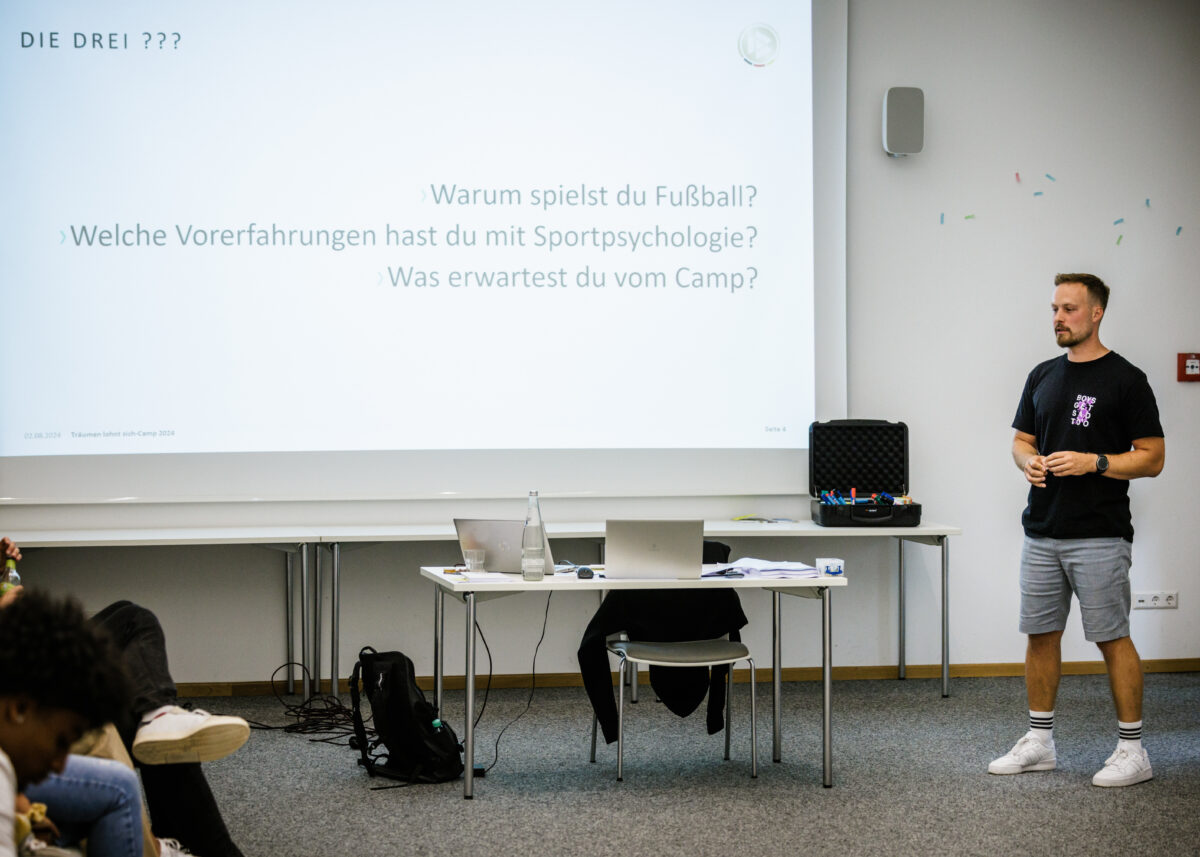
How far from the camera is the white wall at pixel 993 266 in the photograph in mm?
4926

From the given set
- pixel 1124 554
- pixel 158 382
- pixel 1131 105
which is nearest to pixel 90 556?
pixel 158 382

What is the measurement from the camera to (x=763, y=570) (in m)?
3.34

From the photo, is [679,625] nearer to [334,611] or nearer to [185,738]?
[334,611]

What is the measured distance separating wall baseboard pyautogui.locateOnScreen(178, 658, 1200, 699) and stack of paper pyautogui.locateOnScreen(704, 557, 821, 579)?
4.87 feet

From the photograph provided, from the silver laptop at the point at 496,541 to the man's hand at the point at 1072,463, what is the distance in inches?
61.2

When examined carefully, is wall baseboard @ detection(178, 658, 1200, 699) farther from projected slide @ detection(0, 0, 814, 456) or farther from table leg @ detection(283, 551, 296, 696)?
projected slide @ detection(0, 0, 814, 456)

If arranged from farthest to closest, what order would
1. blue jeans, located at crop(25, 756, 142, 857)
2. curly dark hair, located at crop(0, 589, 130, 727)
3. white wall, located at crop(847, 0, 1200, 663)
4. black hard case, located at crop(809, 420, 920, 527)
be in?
1. white wall, located at crop(847, 0, 1200, 663)
2. black hard case, located at crop(809, 420, 920, 527)
3. blue jeans, located at crop(25, 756, 142, 857)
4. curly dark hair, located at crop(0, 589, 130, 727)

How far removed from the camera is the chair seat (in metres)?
3.20

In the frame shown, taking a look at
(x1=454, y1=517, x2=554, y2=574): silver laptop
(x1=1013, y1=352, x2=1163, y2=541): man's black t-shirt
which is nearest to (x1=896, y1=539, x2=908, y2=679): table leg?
(x1=1013, y1=352, x2=1163, y2=541): man's black t-shirt

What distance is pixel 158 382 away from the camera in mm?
4430

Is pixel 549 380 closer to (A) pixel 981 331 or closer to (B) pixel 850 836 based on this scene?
(A) pixel 981 331

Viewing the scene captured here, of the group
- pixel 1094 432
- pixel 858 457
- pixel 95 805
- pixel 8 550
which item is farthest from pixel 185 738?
pixel 858 457

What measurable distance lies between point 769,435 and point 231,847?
9.63ft

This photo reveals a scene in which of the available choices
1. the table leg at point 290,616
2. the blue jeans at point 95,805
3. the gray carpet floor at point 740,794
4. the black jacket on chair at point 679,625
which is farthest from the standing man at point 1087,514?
the table leg at point 290,616
